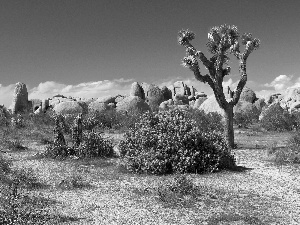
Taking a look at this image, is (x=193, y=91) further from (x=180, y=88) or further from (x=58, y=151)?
(x=58, y=151)

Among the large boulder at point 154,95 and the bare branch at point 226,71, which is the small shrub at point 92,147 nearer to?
the bare branch at point 226,71

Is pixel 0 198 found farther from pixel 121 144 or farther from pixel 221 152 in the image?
pixel 221 152

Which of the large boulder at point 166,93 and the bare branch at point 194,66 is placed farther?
the large boulder at point 166,93

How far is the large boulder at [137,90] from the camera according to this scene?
6069cm

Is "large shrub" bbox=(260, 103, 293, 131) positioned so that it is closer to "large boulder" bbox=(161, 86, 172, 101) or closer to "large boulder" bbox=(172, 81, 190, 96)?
"large boulder" bbox=(161, 86, 172, 101)

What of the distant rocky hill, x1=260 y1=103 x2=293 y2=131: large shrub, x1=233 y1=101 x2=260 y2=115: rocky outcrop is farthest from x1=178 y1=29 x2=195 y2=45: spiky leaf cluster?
x1=233 y1=101 x2=260 y2=115: rocky outcrop

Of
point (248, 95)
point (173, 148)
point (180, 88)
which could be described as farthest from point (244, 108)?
point (173, 148)

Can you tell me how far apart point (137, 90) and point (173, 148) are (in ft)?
161

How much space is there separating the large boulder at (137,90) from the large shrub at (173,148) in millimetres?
47205

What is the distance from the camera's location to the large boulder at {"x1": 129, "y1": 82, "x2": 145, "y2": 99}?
6069 centimetres

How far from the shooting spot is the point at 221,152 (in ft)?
41.1

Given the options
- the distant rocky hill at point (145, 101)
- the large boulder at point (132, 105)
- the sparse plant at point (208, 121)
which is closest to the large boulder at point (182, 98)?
the distant rocky hill at point (145, 101)

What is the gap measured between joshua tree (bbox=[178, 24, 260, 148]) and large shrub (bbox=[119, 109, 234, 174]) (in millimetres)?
5683

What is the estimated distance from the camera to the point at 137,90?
60906 mm
